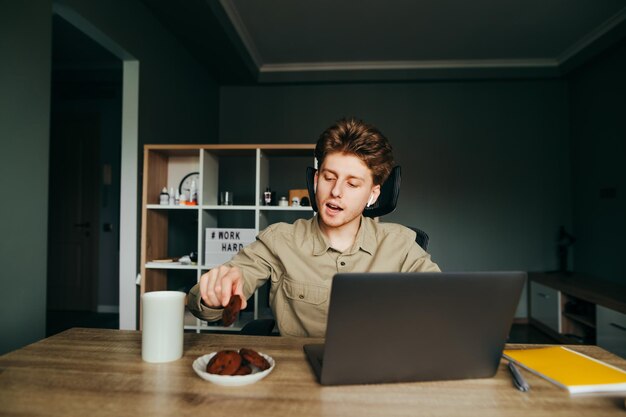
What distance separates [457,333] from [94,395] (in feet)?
2.22

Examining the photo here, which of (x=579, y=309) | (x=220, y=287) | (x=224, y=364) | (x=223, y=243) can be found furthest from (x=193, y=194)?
(x=579, y=309)

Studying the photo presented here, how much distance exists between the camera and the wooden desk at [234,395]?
0.71 m

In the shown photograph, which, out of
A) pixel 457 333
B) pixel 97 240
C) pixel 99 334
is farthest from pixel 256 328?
pixel 97 240

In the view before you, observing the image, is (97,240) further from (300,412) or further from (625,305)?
(625,305)

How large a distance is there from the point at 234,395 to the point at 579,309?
4.02m

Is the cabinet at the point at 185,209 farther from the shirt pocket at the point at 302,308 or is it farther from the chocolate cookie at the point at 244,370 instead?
the chocolate cookie at the point at 244,370

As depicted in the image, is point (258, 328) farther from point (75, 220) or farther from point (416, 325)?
point (75, 220)

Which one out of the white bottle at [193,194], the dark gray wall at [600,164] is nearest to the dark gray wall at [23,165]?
the white bottle at [193,194]

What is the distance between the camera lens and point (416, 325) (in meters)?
0.77

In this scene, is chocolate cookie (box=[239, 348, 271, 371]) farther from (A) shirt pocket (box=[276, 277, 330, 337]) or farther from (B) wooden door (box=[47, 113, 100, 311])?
(B) wooden door (box=[47, 113, 100, 311])

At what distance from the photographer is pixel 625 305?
3018mm

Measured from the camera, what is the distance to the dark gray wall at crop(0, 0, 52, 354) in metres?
1.88

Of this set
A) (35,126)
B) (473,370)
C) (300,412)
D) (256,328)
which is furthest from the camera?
(35,126)

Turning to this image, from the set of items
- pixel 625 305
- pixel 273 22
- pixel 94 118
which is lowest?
pixel 625 305
